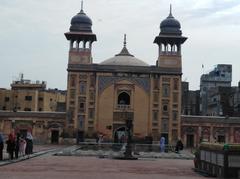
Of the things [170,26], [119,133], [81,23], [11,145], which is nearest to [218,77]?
[170,26]

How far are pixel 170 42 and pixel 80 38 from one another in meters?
10.1

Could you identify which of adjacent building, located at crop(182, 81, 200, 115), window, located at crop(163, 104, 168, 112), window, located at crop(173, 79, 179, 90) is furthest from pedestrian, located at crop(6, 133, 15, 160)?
adjacent building, located at crop(182, 81, 200, 115)

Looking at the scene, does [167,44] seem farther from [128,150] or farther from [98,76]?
[128,150]

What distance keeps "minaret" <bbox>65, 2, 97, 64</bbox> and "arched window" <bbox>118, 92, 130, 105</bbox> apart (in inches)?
201

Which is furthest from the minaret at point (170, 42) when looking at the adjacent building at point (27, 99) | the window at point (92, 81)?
the adjacent building at point (27, 99)

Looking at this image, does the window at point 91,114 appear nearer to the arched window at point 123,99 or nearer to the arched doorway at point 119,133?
the arched doorway at point 119,133

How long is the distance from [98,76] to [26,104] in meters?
20.2

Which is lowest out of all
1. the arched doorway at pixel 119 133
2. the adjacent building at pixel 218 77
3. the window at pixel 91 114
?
the arched doorway at pixel 119 133

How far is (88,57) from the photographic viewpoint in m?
61.9

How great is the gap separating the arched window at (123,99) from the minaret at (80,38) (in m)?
5.10

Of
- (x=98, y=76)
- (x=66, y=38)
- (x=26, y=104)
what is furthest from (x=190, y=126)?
(x=26, y=104)

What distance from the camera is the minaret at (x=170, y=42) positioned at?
204ft

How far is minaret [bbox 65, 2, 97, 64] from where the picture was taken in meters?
61.7

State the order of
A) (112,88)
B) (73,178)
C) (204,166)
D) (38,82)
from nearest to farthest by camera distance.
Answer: (73,178), (204,166), (112,88), (38,82)
